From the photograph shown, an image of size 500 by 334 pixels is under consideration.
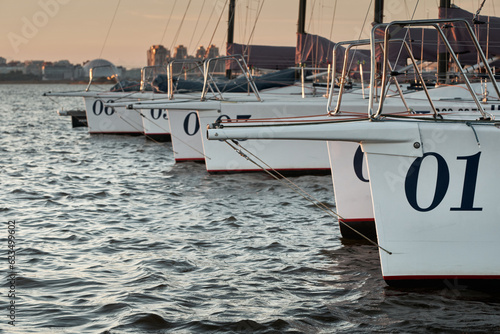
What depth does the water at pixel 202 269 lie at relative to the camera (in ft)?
17.6

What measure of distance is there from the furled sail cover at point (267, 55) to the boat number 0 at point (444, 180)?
17.2 meters

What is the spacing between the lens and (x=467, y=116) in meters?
6.92

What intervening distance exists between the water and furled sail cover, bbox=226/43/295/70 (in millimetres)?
10940

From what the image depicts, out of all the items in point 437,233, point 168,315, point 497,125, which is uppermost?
point 497,125

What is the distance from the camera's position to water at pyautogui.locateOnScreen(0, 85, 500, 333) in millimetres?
5363

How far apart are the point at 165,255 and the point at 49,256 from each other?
1.17 meters

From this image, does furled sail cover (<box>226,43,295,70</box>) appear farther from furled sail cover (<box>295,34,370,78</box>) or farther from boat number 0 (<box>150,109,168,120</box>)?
boat number 0 (<box>150,109,168,120</box>)

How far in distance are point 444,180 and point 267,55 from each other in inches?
699

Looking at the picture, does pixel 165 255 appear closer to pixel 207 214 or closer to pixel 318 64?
pixel 207 214

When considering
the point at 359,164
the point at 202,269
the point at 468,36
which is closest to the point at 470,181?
the point at 359,164

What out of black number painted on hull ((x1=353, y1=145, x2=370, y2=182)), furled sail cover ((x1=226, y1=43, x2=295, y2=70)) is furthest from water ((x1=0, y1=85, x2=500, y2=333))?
furled sail cover ((x1=226, y1=43, x2=295, y2=70))

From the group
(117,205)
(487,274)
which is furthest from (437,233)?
(117,205)

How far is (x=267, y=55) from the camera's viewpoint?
75.2 ft

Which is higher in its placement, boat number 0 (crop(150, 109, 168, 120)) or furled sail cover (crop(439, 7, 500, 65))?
furled sail cover (crop(439, 7, 500, 65))
